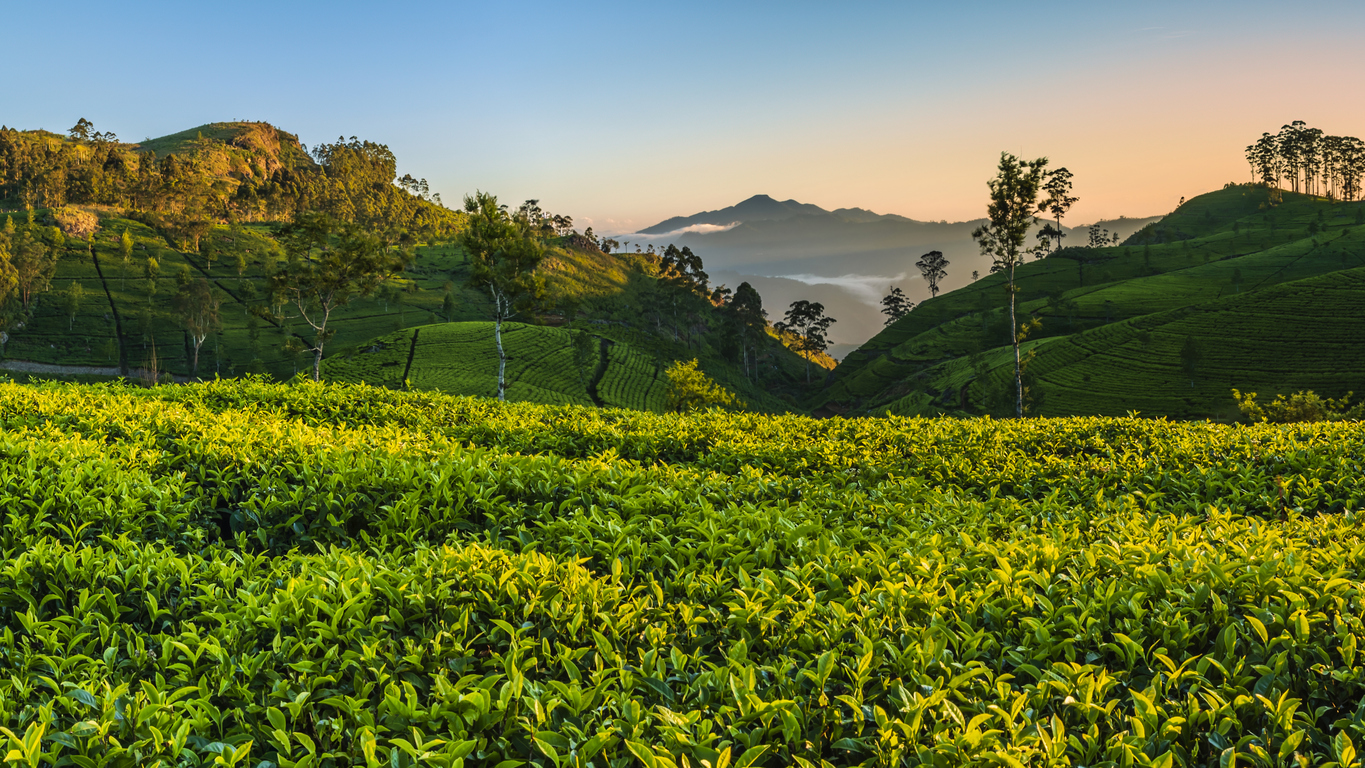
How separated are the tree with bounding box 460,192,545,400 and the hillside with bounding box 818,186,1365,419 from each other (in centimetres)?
2922

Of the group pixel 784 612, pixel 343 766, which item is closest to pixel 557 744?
pixel 343 766

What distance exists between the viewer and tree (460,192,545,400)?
33.8 m

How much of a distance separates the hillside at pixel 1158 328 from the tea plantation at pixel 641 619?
47.1 metres

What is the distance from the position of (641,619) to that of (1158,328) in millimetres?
89022

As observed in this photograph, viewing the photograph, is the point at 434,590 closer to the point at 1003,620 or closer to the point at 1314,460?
the point at 1003,620

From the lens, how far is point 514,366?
2763 inches

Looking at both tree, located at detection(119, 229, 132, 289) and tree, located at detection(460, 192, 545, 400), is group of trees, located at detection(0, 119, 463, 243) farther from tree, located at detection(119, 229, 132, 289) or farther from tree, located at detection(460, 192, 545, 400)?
tree, located at detection(460, 192, 545, 400)

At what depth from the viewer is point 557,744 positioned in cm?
239

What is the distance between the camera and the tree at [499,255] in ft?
111

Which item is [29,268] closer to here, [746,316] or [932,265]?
[746,316]

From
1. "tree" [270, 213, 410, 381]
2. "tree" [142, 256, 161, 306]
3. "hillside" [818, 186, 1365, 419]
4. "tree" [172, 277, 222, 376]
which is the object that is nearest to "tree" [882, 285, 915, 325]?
"hillside" [818, 186, 1365, 419]

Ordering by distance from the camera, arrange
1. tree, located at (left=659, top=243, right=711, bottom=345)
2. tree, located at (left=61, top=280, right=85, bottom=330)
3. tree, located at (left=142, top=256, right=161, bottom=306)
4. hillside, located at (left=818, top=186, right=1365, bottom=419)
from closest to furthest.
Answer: hillside, located at (left=818, top=186, right=1365, bottom=419), tree, located at (left=61, top=280, right=85, bottom=330), tree, located at (left=142, top=256, right=161, bottom=306), tree, located at (left=659, top=243, right=711, bottom=345)

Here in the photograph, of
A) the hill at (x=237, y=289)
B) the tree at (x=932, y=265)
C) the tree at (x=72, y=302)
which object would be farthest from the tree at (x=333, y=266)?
the tree at (x=932, y=265)

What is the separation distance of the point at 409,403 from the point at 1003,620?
31.3 ft
